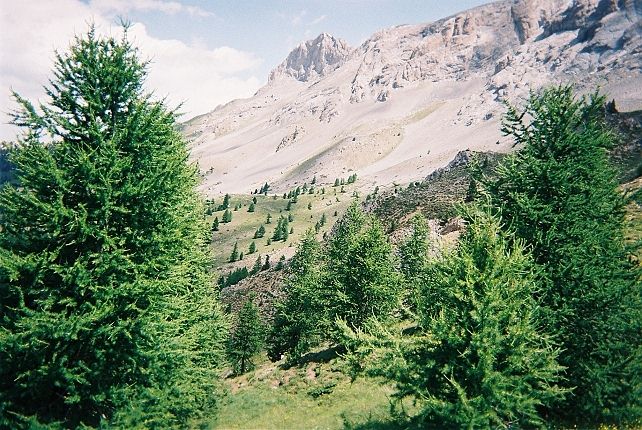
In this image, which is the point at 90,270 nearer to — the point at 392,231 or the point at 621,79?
the point at 392,231

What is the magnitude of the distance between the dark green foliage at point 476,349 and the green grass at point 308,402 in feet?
16.4

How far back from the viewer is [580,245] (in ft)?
43.5

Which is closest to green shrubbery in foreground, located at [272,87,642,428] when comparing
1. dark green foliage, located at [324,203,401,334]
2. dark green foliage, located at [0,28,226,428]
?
dark green foliage, located at [0,28,226,428]

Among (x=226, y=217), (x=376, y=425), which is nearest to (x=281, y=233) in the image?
(x=226, y=217)

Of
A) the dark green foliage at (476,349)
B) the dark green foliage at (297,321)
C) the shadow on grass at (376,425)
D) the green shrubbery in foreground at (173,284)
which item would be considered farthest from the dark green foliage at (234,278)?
the dark green foliage at (476,349)

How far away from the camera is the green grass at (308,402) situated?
64.5ft

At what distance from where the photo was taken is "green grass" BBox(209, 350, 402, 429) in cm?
1967

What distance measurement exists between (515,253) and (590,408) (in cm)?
574

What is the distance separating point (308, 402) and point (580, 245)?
59.5 ft

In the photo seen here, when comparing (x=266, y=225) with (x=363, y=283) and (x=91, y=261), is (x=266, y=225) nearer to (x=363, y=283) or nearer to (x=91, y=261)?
(x=363, y=283)

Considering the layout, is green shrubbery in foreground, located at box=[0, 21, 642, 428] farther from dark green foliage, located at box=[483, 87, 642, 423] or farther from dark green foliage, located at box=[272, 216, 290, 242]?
dark green foliage, located at box=[272, 216, 290, 242]

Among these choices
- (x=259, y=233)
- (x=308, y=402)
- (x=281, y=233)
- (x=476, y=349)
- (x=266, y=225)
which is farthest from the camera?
(x=266, y=225)

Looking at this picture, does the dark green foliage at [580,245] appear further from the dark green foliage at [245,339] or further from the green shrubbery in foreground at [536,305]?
the dark green foliage at [245,339]

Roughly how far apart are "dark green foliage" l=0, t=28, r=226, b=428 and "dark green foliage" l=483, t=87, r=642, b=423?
11.8 m
